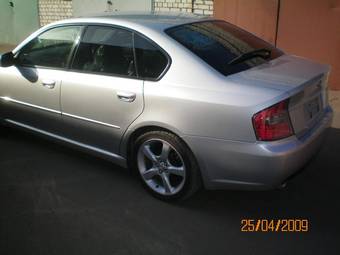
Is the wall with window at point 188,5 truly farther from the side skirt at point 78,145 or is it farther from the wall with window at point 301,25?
the side skirt at point 78,145

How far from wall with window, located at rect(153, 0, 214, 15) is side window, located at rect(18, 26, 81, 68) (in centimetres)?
434

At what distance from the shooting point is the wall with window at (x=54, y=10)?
11.8m

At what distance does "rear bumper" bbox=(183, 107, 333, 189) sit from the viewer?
10.2 feet

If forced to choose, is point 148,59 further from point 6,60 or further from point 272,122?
point 6,60

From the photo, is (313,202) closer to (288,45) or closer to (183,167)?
(183,167)

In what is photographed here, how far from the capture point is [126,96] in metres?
3.71

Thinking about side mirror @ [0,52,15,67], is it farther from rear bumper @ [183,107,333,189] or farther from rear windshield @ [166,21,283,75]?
rear bumper @ [183,107,333,189]

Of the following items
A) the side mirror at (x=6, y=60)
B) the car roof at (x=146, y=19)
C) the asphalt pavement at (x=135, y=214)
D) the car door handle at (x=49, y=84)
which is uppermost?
the car roof at (x=146, y=19)
